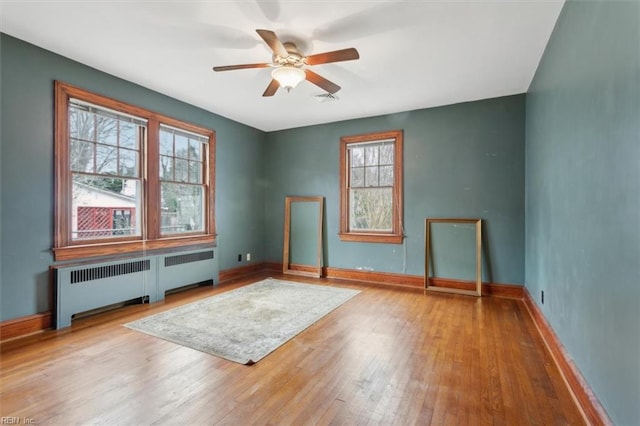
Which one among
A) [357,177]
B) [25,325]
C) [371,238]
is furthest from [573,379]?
[25,325]

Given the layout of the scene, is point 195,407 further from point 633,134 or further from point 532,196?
point 532,196

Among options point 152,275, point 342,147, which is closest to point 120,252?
point 152,275

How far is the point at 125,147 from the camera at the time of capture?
367 cm

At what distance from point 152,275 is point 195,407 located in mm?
2485

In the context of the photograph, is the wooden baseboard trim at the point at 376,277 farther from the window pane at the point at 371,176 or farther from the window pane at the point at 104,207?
the window pane at the point at 104,207

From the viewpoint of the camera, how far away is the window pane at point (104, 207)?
128 inches

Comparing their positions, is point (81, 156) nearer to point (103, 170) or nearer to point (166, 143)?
point (103, 170)

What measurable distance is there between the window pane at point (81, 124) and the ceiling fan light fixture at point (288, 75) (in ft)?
7.31

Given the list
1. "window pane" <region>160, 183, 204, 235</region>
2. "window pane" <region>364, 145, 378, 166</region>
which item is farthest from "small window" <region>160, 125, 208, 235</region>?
"window pane" <region>364, 145, 378, 166</region>

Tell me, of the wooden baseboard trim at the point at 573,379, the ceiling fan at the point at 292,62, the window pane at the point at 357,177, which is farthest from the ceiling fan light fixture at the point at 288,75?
the wooden baseboard trim at the point at 573,379

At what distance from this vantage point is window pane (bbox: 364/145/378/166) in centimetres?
499

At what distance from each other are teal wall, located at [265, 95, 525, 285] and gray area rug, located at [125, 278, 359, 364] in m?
1.07

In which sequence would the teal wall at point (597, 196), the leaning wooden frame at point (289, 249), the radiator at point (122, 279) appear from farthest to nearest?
the leaning wooden frame at point (289, 249) → the radiator at point (122, 279) → the teal wall at point (597, 196)

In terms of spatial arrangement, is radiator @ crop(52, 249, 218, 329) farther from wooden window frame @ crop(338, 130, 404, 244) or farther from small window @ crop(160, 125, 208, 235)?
wooden window frame @ crop(338, 130, 404, 244)
